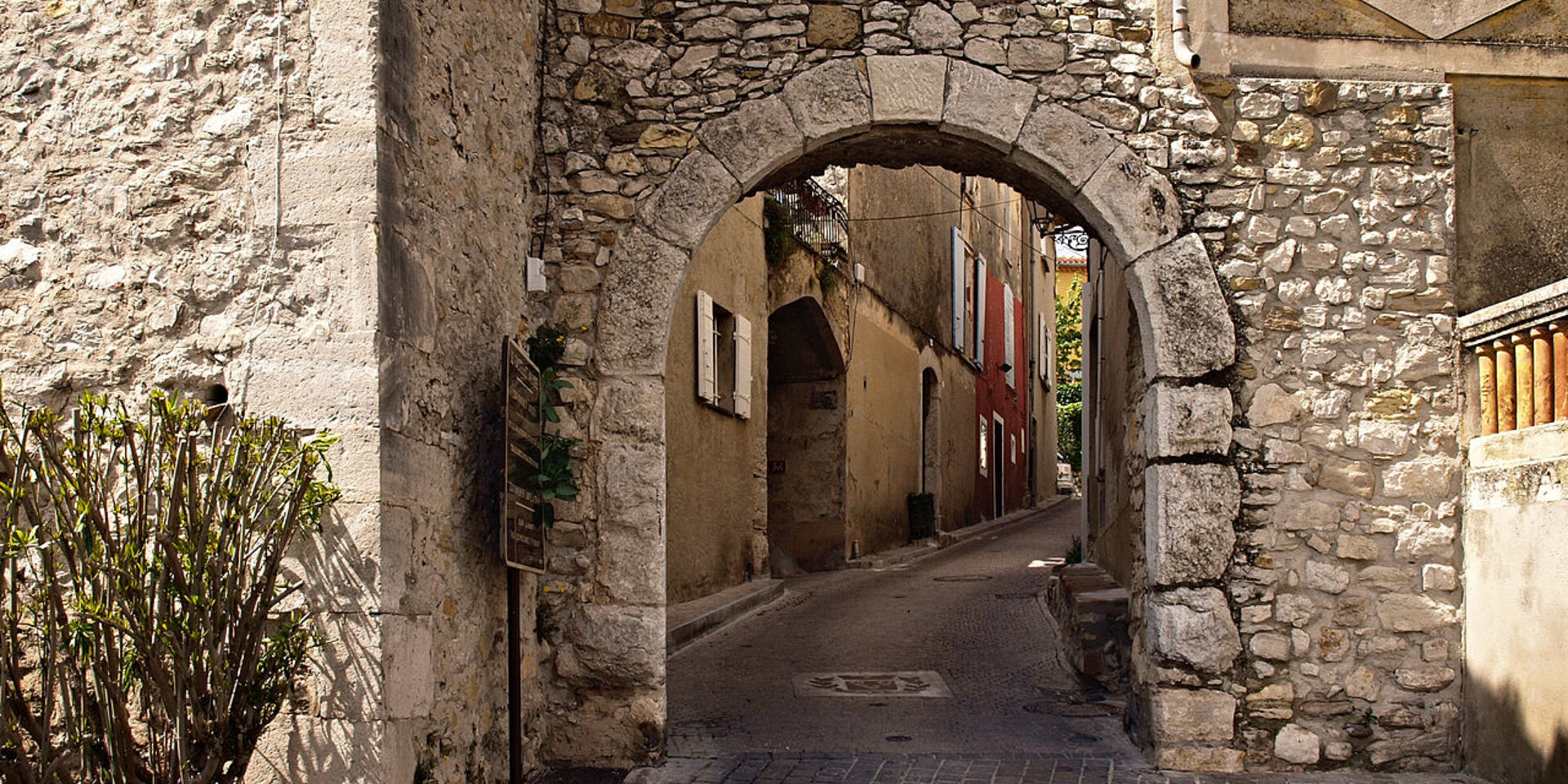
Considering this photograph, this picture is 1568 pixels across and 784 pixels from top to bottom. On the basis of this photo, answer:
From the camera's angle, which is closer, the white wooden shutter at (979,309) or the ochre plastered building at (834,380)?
the ochre plastered building at (834,380)

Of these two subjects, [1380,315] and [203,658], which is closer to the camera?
[203,658]

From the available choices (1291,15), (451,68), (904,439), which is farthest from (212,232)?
(904,439)

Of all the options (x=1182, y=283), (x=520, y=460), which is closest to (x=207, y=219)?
(x=520, y=460)

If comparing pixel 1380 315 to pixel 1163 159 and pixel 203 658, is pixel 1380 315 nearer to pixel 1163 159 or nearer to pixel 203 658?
pixel 1163 159

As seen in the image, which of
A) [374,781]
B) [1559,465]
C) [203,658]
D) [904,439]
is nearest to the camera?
[203,658]

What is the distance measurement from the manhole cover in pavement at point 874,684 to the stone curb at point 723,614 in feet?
2.82

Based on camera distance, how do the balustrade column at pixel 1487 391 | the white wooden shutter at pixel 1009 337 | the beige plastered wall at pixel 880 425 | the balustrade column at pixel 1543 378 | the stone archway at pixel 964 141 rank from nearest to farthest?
the balustrade column at pixel 1543 378, the balustrade column at pixel 1487 391, the stone archway at pixel 964 141, the beige plastered wall at pixel 880 425, the white wooden shutter at pixel 1009 337

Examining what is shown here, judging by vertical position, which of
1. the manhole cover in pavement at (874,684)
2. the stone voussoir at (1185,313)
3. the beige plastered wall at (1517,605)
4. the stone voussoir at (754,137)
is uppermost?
the stone voussoir at (754,137)

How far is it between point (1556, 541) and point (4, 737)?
462cm

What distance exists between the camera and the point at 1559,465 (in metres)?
4.48

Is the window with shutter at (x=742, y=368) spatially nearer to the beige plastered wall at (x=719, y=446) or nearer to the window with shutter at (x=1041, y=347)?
the beige plastered wall at (x=719, y=446)

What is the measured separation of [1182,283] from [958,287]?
13.1 meters

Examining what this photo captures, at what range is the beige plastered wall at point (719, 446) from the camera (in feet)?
30.5

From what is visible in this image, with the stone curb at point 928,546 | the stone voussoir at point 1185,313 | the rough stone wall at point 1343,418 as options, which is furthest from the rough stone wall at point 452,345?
the stone curb at point 928,546
